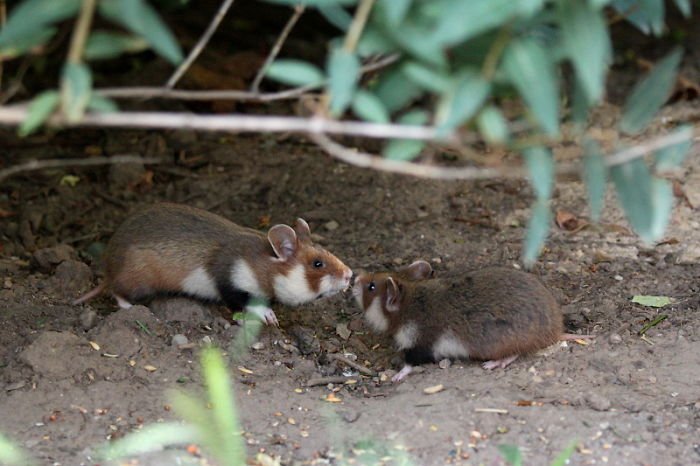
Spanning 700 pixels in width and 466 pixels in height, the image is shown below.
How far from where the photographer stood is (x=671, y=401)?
5125 mm

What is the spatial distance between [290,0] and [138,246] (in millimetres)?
3540

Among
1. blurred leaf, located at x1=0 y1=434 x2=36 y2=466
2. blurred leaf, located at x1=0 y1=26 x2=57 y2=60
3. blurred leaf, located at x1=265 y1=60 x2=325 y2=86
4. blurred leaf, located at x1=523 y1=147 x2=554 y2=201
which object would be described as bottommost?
blurred leaf, located at x1=0 y1=434 x2=36 y2=466

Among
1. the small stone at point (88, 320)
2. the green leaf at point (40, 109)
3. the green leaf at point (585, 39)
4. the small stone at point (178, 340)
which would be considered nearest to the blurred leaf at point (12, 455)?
the small stone at point (88, 320)

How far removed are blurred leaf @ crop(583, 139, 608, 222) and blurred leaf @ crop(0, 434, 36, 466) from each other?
2471 millimetres

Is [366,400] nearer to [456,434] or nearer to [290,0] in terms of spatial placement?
[456,434]

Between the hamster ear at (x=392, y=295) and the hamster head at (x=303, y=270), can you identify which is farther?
the hamster head at (x=303, y=270)

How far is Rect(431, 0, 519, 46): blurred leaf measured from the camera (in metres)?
2.86

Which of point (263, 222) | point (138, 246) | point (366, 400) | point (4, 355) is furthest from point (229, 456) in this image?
point (263, 222)

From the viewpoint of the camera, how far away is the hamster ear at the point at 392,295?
614 centimetres

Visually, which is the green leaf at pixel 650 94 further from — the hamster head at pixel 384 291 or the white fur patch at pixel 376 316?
the white fur patch at pixel 376 316

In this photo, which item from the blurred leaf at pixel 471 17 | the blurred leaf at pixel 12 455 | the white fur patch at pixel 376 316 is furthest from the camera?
the white fur patch at pixel 376 316

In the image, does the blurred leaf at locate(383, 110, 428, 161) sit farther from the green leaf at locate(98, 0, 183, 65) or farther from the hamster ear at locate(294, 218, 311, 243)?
the hamster ear at locate(294, 218, 311, 243)

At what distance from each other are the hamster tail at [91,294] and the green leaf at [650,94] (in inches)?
157

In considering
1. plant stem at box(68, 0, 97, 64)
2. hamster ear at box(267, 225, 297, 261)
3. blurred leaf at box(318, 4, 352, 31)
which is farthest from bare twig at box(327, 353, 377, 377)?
plant stem at box(68, 0, 97, 64)
